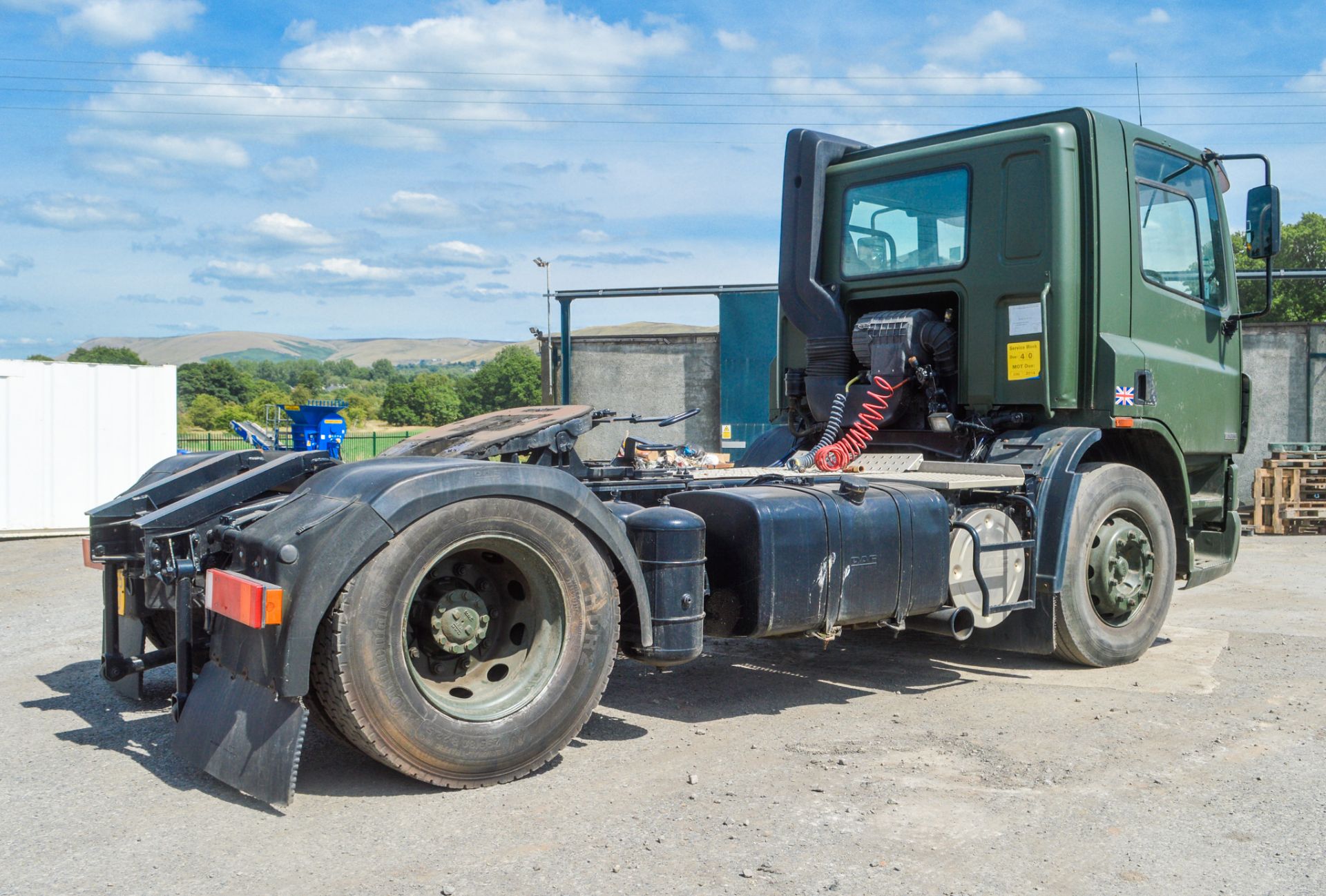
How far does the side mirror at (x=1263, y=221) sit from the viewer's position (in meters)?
6.88

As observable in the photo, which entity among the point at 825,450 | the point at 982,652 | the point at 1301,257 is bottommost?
the point at 982,652

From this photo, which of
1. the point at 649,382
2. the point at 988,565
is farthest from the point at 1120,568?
the point at 649,382

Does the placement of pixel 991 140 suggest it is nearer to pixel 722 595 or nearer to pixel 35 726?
pixel 722 595

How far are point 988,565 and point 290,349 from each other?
7628 inches

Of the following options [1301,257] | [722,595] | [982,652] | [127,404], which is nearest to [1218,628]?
[982,652]

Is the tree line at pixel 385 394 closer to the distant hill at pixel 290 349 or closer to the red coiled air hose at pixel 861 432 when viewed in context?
the red coiled air hose at pixel 861 432

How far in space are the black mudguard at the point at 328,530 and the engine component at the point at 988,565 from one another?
2.40m

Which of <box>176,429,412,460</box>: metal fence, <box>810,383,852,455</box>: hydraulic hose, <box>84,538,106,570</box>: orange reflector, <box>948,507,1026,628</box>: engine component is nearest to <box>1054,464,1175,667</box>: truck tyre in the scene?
<box>948,507,1026,628</box>: engine component

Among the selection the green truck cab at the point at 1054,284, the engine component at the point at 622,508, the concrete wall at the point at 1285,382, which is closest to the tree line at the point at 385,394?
the concrete wall at the point at 1285,382

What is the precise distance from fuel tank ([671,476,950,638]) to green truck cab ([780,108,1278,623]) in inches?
59.6

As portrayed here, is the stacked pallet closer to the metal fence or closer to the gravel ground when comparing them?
the gravel ground

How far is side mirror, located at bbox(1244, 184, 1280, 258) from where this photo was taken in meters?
6.88

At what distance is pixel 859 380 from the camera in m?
7.17

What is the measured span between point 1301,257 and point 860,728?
44.4 m
